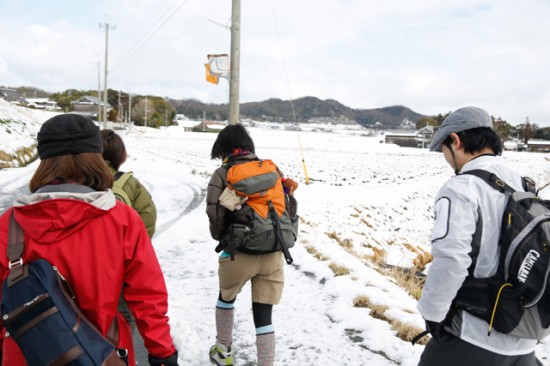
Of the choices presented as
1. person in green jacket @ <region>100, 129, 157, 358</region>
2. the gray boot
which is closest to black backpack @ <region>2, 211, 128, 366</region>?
person in green jacket @ <region>100, 129, 157, 358</region>

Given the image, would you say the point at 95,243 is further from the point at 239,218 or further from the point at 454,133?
the point at 454,133

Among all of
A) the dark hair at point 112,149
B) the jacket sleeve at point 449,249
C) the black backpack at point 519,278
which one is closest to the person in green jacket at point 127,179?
the dark hair at point 112,149

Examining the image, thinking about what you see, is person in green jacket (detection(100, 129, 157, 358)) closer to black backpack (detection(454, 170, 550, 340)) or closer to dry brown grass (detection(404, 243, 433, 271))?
black backpack (detection(454, 170, 550, 340))

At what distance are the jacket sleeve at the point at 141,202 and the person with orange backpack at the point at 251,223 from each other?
0.40m

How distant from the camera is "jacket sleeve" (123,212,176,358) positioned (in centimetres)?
165

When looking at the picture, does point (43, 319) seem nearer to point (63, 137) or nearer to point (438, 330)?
point (63, 137)

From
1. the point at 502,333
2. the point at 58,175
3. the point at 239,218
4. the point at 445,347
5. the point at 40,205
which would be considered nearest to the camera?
the point at 40,205

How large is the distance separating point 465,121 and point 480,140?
118 mm

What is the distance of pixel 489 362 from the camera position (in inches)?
70.5

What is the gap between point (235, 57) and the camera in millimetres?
9133

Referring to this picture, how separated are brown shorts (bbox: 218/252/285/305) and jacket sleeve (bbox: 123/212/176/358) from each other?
1.09 meters

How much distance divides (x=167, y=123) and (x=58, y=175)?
93136mm

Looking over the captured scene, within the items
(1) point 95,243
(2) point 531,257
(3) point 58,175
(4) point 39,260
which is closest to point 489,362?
(2) point 531,257

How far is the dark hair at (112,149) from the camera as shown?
264 centimetres
